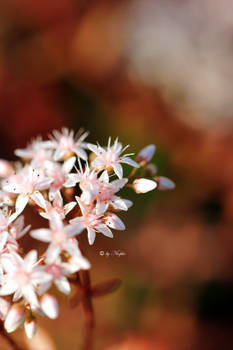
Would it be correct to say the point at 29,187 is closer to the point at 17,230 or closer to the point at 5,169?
the point at 17,230

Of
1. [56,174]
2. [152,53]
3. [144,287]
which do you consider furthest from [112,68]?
[56,174]

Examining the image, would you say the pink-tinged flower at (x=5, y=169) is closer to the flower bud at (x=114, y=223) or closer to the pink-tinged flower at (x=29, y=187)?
the pink-tinged flower at (x=29, y=187)

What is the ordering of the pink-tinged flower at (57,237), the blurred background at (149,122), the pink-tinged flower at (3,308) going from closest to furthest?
the pink-tinged flower at (57,237) → the pink-tinged flower at (3,308) → the blurred background at (149,122)

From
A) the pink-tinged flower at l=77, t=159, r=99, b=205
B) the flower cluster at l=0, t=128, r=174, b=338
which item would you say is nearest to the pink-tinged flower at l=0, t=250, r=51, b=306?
the flower cluster at l=0, t=128, r=174, b=338

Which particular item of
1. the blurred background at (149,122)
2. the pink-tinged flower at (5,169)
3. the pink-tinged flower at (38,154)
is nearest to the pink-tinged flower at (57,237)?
the pink-tinged flower at (38,154)

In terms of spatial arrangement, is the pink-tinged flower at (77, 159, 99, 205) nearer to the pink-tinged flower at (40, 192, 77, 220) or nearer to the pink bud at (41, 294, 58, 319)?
the pink-tinged flower at (40, 192, 77, 220)
